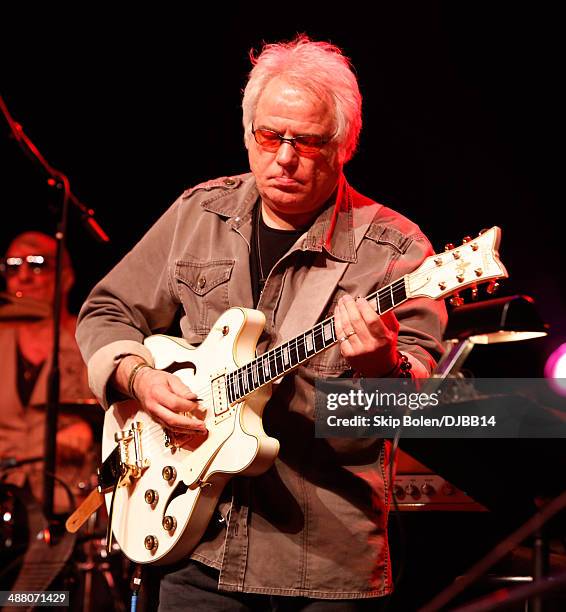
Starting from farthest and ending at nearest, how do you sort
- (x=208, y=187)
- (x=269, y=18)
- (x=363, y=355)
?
(x=269, y=18) → (x=208, y=187) → (x=363, y=355)

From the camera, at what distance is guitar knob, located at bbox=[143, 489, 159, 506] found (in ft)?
7.64

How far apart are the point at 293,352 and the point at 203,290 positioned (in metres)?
0.44

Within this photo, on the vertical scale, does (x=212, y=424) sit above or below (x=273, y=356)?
below

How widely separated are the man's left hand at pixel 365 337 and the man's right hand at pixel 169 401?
0.49 meters

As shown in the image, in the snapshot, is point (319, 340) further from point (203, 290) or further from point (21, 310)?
point (21, 310)

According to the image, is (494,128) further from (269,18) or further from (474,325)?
Result: (474,325)

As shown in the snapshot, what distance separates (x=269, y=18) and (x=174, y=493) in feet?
9.60

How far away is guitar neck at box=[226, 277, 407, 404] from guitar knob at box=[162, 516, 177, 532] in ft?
1.17

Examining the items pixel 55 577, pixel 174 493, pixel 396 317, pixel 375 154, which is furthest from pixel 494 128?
pixel 55 577

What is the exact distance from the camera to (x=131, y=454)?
2469 millimetres

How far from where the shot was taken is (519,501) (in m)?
2.19

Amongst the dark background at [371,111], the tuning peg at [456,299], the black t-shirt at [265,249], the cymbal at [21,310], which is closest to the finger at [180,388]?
the black t-shirt at [265,249]

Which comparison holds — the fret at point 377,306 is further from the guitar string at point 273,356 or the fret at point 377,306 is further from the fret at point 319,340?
the fret at point 319,340

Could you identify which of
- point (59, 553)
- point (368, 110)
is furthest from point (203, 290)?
point (59, 553)
